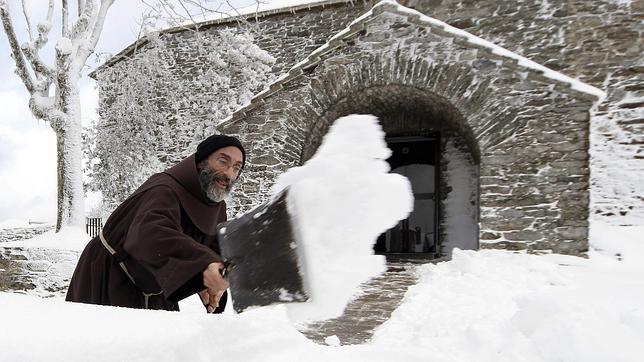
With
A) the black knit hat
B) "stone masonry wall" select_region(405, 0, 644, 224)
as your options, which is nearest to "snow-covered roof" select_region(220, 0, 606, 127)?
"stone masonry wall" select_region(405, 0, 644, 224)

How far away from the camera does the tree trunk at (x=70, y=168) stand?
825 cm

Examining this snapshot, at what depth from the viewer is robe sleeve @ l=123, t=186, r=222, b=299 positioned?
1604 mm

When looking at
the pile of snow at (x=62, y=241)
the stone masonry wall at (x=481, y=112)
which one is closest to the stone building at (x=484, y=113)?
the stone masonry wall at (x=481, y=112)

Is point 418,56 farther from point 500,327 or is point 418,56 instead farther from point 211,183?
point 211,183

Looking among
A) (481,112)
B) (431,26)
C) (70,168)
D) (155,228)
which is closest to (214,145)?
(155,228)

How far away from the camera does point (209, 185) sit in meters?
2.04

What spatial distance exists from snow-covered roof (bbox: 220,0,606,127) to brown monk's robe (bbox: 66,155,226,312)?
194 inches

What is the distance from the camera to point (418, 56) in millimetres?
6281

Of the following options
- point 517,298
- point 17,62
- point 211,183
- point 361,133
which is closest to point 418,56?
point 517,298

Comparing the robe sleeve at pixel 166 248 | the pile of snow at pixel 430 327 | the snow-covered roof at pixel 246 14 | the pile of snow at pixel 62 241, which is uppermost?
the snow-covered roof at pixel 246 14

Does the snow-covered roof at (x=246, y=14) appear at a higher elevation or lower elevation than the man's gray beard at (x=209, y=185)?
higher

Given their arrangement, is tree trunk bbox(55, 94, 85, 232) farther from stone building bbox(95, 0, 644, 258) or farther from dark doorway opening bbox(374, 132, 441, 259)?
dark doorway opening bbox(374, 132, 441, 259)

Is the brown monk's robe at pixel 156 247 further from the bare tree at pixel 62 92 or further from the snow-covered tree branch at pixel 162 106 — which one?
the snow-covered tree branch at pixel 162 106

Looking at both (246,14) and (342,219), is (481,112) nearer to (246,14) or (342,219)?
(342,219)
